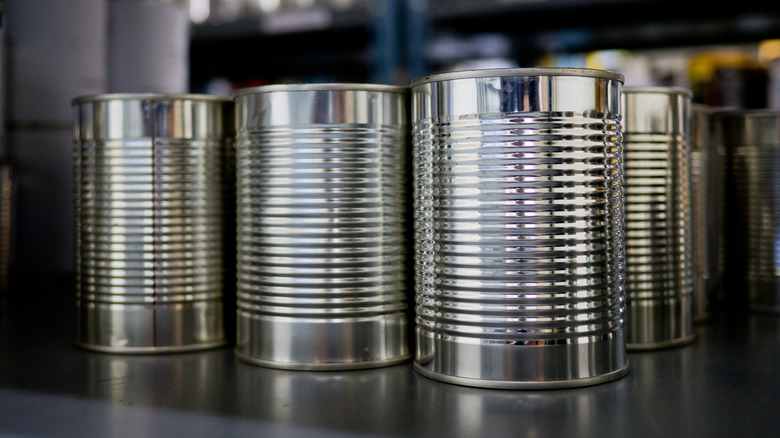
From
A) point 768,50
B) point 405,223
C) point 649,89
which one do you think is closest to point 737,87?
point 768,50

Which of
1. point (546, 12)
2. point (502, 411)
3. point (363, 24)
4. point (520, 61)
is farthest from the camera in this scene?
point (520, 61)

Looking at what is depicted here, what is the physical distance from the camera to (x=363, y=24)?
2396 millimetres

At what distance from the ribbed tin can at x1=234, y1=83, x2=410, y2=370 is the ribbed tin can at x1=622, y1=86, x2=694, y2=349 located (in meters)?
0.29

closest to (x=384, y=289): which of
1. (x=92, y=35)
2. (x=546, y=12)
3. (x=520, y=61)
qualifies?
(x=92, y=35)

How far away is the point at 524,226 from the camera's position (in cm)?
79

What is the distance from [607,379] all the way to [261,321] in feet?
1.27

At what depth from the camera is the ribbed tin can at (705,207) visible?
114 centimetres

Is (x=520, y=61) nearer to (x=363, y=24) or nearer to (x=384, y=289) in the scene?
(x=363, y=24)

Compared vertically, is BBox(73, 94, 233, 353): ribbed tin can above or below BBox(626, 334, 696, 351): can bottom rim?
above

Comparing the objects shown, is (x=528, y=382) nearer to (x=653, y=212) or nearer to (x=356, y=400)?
(x=356, y=400)

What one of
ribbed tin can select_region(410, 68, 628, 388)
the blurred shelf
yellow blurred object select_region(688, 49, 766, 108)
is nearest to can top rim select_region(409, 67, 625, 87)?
ribbed tin can select_region(410, 68, 628, 388)

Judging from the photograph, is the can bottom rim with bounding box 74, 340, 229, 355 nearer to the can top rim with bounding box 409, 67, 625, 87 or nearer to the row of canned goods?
the row of canned goods

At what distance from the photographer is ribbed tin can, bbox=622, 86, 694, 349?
100 centimetres

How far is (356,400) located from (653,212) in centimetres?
47
